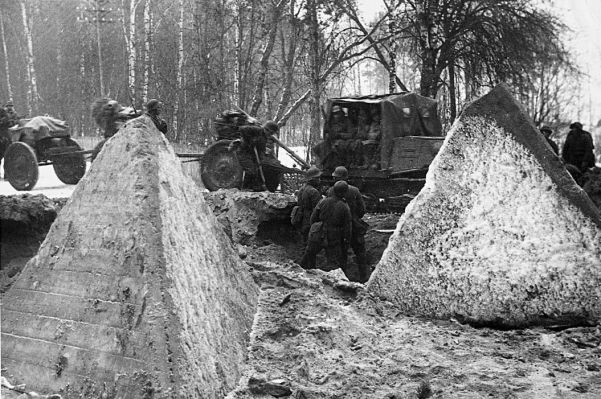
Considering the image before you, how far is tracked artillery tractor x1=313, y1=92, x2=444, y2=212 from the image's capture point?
10.6m

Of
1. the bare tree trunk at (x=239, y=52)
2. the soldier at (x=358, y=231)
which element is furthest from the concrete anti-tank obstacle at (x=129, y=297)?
the bare tree trunk at (x=239, y=52)

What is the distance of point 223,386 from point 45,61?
2786 centimetres

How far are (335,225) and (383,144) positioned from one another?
407 cm

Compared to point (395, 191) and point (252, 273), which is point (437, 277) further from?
point (395, 191)

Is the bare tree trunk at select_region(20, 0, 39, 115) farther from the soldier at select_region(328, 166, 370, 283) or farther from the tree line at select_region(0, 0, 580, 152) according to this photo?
the soldier at select_region(328, 166, 370, 283)

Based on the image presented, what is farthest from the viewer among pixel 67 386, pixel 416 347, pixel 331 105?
pixel 331 105

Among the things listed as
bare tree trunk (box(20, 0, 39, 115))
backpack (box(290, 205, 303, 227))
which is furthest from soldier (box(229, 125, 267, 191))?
bare tree trunk (box(20, 0, 39, 115))

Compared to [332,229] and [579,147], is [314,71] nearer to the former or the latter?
[579,147]

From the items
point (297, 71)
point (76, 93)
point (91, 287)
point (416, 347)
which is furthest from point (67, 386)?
point (76, 93)

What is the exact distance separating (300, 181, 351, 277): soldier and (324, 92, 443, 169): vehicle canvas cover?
3613 millimetres

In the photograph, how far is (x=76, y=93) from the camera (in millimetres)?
27734

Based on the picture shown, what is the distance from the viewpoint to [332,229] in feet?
24.1

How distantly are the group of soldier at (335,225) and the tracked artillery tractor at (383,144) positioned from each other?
2741 millimetres

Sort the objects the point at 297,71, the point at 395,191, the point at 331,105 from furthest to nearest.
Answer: the point at 297,71 → the point at 331,105 → the point at 395,191
